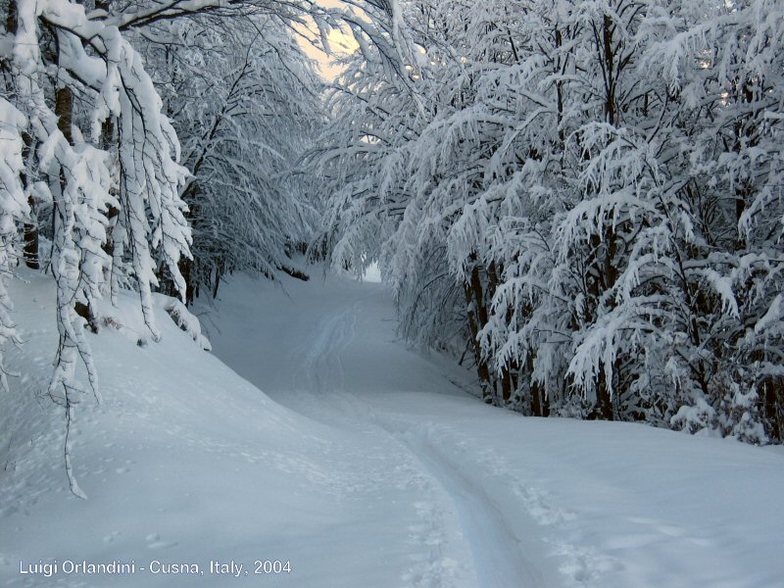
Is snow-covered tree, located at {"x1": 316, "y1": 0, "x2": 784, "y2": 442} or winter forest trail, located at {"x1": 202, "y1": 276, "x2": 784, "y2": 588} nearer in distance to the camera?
winter forest trail, located at {"x1": 202, "y1": 276, "x2": 784, "y2": 588}

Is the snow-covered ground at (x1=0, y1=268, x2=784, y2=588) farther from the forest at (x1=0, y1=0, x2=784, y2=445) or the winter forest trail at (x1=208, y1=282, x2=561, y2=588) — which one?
the forest at (x1=0, y1=0, x2=784, y2=445)

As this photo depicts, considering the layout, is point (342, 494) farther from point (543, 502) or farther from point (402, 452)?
point (402, 452)

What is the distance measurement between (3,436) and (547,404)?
10457mm

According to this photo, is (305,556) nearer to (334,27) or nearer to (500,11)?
(334,27)

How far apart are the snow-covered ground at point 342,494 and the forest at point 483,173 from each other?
779 millimetres

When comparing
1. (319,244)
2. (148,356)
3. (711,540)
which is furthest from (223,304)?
(711,540)

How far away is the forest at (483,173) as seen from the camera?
409 cm

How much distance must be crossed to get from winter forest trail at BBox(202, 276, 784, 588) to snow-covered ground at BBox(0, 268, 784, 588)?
0.02 metres

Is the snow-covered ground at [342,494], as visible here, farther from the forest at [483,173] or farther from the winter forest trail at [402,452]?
the forest at [483,173]

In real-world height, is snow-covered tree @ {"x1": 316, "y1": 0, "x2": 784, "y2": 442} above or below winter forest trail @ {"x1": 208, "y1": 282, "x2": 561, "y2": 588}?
above

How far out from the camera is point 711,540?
4000 mm

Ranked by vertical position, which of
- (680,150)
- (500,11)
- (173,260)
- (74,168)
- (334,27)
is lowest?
(173,260)

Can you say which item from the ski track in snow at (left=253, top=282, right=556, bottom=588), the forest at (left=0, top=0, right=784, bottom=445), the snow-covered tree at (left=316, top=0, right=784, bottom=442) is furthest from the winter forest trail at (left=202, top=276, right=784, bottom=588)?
the forest at (left=0, top=0, right=784, bottom=445)

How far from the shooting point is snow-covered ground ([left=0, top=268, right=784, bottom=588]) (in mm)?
3957
